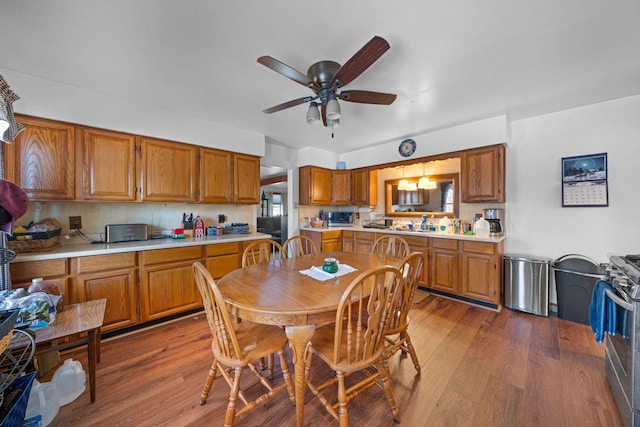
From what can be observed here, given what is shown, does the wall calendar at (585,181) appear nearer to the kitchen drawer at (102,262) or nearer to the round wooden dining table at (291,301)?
the round wooden dining table at (291,301)

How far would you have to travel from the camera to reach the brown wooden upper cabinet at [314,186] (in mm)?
4434

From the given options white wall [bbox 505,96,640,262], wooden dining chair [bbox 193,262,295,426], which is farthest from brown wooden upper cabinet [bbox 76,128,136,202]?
white wall [bbox 505,96,640,262]

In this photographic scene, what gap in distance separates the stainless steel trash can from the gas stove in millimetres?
1102

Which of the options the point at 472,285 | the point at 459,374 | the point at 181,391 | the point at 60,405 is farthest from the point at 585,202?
the point at 60,405

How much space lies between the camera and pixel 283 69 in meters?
1.55

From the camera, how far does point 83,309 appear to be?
1819 millimetres

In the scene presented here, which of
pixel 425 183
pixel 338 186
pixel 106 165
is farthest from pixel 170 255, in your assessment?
pixel 425 183

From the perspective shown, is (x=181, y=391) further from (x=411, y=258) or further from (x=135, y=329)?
(x=411, y=258)

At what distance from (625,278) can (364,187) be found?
3487 millimetres

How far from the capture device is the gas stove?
4.05 ft

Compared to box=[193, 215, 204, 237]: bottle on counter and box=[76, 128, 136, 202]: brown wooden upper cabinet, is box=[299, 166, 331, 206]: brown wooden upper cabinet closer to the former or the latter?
box=[193, 215, 204, 237]: bottle on counter

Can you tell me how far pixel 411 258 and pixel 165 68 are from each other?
7.91 ft

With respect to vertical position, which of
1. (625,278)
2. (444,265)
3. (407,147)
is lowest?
(444,265)

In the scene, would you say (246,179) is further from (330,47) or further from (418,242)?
(418,242)
